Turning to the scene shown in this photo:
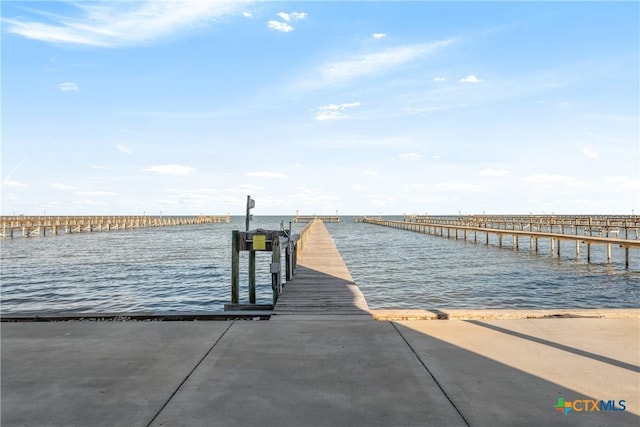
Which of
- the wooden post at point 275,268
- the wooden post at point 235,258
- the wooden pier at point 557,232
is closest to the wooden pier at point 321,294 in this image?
the wooden post at point 275,268

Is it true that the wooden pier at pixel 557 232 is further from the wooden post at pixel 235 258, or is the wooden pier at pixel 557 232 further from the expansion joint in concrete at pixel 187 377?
the expansion joint in concrete at pixel 187 377

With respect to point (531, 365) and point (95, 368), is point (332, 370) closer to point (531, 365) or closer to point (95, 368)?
point (531, 365)

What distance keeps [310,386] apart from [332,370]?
0.53 meters

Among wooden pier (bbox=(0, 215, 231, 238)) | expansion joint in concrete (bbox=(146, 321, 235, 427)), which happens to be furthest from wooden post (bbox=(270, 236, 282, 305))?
wooden pier (bbox=(0, 215, 231, 238))

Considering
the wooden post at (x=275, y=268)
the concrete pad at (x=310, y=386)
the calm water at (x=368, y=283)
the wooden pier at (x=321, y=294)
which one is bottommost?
the calm water at (x=368, y=283)

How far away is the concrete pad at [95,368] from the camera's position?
12.1 feet

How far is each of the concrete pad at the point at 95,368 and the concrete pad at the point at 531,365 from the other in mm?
3043

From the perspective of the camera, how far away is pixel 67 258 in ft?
90.6

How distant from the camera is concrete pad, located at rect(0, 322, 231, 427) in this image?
12.1 ft

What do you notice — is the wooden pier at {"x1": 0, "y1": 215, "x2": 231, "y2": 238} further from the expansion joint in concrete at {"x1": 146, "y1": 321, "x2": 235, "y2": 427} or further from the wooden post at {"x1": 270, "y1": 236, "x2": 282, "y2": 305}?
the expansion joint in concrete at {"x1": 146, "y1": 321, "x2": 235, "y2": 427}

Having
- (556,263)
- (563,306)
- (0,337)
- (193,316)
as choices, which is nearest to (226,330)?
(193,316)

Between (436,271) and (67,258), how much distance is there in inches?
966

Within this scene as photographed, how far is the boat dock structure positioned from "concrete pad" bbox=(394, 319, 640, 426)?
0.7 inches

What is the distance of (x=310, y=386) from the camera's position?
4223 mm
